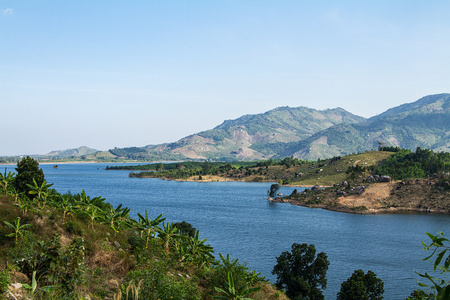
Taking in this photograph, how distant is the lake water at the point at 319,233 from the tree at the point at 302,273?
391 centimetres

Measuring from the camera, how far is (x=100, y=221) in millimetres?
32094

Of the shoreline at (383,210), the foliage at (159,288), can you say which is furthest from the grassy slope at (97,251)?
the shoreline at (383,210)

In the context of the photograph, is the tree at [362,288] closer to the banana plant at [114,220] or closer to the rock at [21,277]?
the banana plant at [114,220]

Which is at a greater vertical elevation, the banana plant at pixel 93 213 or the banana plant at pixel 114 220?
the banana plant at pixel 93 213

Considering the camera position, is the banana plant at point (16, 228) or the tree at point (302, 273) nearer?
the banana plant at point (16, 228)

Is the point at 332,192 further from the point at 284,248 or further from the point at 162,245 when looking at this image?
the point at 162,245

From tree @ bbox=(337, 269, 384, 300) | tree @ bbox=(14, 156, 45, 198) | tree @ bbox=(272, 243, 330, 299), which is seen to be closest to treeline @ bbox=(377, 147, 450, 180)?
tree @ bbox=(337, 269, 384, 300)

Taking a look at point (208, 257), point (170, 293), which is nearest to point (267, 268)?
point (208, 257)

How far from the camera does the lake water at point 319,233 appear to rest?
55344 mm

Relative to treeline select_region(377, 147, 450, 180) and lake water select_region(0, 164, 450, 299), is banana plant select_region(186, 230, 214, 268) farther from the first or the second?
treeline select_region(377, 147, 450, 180)

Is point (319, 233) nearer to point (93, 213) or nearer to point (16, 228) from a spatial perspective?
point (93, 213)

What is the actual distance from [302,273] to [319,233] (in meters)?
40.6

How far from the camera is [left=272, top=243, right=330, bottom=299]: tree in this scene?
4166cm

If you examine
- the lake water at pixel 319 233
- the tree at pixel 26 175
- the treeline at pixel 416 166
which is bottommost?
the lake water at pixel 319 233
